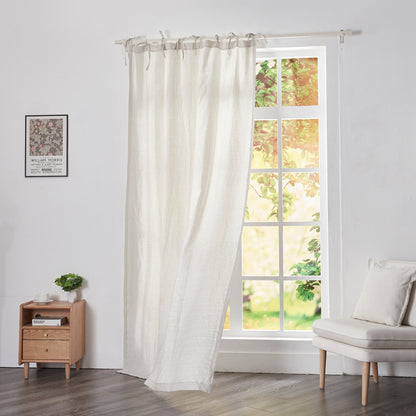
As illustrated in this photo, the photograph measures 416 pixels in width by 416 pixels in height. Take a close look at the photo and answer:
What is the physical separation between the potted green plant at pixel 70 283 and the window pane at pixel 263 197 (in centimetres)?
138

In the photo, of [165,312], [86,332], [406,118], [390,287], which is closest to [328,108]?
[406,118]

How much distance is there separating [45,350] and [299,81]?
107 inches

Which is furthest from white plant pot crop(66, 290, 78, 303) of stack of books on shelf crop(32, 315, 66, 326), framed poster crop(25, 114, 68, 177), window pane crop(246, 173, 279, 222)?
window pane crop(246, 173, 279, 222)

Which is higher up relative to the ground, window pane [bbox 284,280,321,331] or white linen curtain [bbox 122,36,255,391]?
white linen curtain [bbox 122,36,255,391]

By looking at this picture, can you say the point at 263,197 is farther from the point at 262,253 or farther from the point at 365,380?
the point at 365,380

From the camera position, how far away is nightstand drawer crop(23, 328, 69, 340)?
11.5ft

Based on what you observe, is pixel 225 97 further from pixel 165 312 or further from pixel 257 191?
pixel 165 312

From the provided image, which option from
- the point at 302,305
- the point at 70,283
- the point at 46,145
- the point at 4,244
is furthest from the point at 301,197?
the point at 4,244

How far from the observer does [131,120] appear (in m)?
3.67

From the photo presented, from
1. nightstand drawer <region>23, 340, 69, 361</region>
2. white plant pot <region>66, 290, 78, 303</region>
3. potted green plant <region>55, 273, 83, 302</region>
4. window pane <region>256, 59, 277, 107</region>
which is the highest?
window pane <region>256, 59, 277, 107</region>

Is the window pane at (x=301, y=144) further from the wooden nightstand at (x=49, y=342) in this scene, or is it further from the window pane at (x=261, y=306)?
the wooden nightstand at (x=49, y=342)

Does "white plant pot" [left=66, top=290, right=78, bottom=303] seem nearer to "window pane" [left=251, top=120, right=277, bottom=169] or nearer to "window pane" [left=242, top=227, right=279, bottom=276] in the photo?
"window pane" [left=242, top=227, right=279, bottom=276]

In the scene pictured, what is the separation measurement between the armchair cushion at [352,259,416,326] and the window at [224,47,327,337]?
0.58m

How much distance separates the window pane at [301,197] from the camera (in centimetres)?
387
